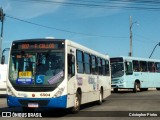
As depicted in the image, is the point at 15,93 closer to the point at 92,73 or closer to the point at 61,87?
the point at 61,87

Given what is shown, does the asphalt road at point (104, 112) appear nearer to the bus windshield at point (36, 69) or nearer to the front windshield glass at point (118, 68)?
the bus windshield at point (36, 69)

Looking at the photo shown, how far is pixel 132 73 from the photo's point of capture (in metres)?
34.2

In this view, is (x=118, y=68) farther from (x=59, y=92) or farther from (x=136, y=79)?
(x=59, y=92)

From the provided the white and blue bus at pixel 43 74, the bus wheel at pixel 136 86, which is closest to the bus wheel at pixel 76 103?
the white and blue bus at pixel 43 74

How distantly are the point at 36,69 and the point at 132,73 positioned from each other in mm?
19952

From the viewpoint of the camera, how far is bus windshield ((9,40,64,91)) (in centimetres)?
1494

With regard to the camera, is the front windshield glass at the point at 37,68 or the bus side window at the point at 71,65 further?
the bus side window at the point at 71,65

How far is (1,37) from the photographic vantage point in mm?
44219

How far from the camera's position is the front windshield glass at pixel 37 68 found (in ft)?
49.1

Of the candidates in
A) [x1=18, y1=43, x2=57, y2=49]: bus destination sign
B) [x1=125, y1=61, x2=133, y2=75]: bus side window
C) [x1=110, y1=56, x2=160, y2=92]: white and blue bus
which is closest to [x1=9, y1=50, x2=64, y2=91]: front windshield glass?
[x1=18, y1=43, x2=57, y2=49]: bus destination sign

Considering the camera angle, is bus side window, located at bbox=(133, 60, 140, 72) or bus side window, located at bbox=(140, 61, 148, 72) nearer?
bus side window, located at bbox=(133, 60, 140, 72)

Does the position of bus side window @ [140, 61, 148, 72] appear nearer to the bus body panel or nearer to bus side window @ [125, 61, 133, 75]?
the bus body panel

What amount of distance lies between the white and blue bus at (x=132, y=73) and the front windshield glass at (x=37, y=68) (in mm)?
18480

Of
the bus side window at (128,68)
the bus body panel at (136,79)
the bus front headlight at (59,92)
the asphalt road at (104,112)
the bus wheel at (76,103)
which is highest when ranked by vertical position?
the bus side window at (128,68)
